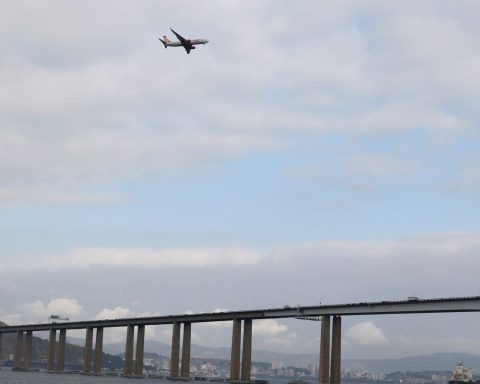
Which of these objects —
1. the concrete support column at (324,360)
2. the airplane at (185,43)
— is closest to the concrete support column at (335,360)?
the concrete support column at (324,360)

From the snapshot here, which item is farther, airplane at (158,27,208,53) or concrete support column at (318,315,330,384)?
concrete support column at (318,315,330,384)

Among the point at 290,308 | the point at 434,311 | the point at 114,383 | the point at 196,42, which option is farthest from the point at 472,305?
the point at 114,383

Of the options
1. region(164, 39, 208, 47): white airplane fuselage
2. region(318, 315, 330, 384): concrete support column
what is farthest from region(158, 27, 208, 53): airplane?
region(318, 315, 330, 384): concrete support column

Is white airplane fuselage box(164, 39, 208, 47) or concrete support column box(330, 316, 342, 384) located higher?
white airplane fuselage box(164, 39, 208, 47)

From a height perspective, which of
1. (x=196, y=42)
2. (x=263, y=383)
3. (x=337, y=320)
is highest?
(x=196, y=42)

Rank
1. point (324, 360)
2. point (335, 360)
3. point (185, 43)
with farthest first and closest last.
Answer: point (324, 360) < point (335, 360) < point (185, 43)

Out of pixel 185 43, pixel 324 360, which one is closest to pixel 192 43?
pixel 185 43

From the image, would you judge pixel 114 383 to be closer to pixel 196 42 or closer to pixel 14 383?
pixel 14 383

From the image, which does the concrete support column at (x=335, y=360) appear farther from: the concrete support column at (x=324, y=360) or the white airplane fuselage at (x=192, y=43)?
the white airplane fuselage at (x=192, y=43)

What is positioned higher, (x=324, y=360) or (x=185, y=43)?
(x=185, y=43)

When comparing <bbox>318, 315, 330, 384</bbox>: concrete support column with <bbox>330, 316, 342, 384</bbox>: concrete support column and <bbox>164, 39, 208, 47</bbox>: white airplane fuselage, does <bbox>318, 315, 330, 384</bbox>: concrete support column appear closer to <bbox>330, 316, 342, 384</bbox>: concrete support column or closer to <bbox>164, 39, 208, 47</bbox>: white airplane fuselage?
<bbox>330, 316, 342, 384</bbox>: concrete support column

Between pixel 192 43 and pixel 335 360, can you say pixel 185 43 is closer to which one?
pixel 192 43
